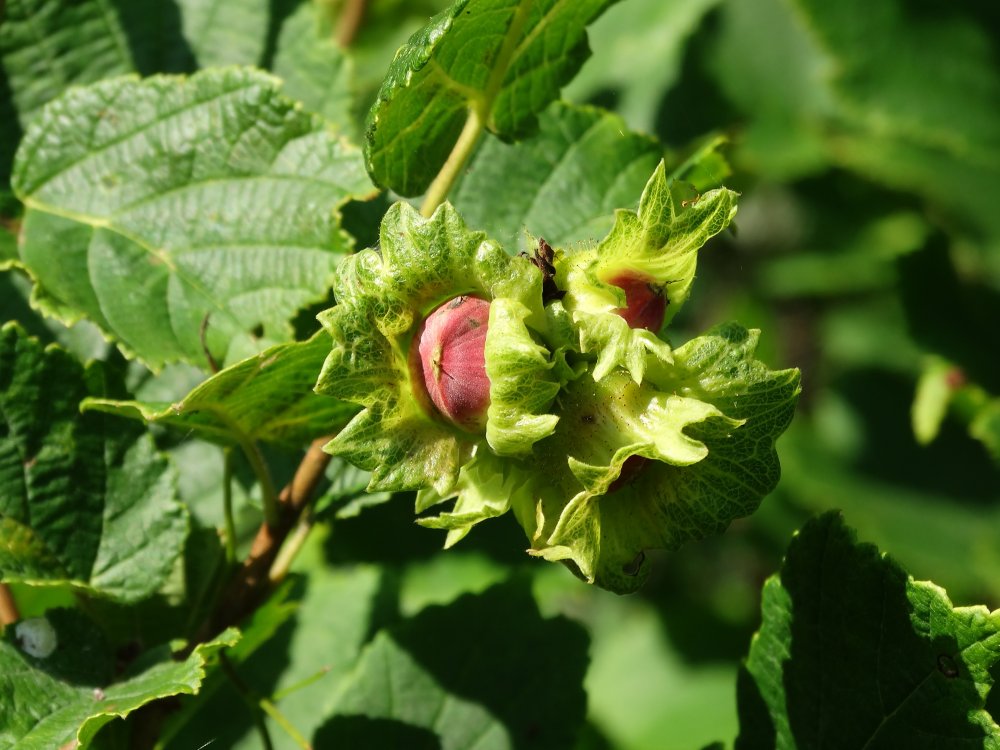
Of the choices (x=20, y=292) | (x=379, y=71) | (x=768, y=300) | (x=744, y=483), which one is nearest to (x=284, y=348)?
(x=744, y=483)

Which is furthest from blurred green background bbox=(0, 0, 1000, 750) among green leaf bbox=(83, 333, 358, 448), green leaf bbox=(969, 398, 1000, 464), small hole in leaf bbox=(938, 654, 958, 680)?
small hole in leaf bbox=(938, 654, 958, 680)

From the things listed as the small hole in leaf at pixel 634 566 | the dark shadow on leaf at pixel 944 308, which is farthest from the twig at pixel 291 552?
the dark shadow on leaf at pixel 944 308

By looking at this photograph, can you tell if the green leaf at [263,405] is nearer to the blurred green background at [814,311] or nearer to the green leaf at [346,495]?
the green leaf at [346,495]

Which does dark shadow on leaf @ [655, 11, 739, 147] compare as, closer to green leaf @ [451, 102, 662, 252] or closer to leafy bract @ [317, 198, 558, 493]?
green leaf @ [451, 102, 662, 252]

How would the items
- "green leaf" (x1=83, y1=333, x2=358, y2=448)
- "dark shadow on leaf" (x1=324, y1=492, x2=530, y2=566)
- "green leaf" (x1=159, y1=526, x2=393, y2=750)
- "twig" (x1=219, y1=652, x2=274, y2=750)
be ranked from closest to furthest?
"green leaf" (x1=83, y1=333, x2=358, y2=448), "twig" (x1=219, y1=652, x2=274, y2=750), "green leaf" (x1=159, y1=526, x2=393, y2=750), "dark shadow on leaf" (x1=324, y1=492, x2=530, y2=566)

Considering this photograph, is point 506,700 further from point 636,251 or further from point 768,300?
point 768,300

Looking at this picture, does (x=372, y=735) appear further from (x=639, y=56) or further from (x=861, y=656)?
(x=639, y=56)

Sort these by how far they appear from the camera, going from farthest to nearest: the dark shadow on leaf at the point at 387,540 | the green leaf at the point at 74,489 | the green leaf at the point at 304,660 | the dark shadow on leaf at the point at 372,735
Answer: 1. the dark shadow on leaf at the point at 387,540
2. the green leaf at the point at 304,660
3. the dark shadow on leaf at the point at 372,735
4. the green leaf at the point at 74,489
